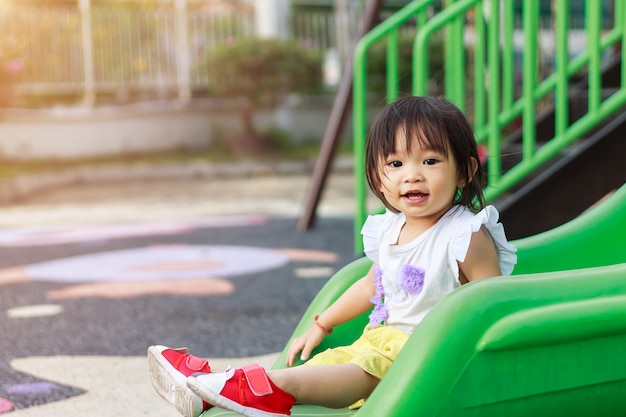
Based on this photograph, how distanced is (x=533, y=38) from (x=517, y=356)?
179 centimetres

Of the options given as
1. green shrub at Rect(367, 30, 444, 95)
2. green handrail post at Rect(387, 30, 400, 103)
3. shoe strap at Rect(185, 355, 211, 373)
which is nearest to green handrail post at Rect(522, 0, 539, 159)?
green handrail post at Rect(387, 30, 400, 103)

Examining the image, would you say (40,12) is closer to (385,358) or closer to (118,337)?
(118,337)

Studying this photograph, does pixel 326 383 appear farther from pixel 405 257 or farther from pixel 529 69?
pixel 529 69

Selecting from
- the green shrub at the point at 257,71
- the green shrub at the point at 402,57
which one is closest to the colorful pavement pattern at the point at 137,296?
the green shrub at the point at 257,71

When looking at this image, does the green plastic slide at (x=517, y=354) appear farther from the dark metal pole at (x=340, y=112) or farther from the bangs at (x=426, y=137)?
the dark metal pole at (x=340, y=112)

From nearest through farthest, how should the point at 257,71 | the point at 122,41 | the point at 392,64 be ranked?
the point at 392,64 → the point at 257,71 → the point at 122,41

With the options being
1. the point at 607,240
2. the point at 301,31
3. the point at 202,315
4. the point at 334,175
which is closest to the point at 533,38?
the point at 607,240

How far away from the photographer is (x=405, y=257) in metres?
1.68

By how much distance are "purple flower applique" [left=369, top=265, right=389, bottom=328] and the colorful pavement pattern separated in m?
0.51

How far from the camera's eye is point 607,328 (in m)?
1.53

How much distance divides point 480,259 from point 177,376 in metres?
0.56

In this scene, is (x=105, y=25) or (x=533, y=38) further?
(x=105, y=25)

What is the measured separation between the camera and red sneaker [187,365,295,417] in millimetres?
1470

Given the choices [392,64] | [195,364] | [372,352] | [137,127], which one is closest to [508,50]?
[392,64]
